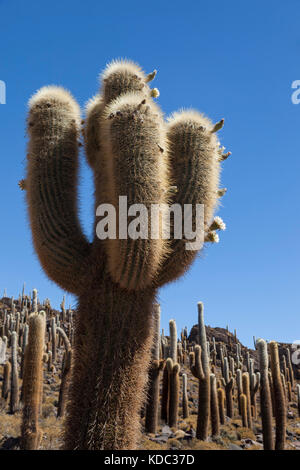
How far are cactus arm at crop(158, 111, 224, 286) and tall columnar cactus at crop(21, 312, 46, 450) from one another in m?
6.65

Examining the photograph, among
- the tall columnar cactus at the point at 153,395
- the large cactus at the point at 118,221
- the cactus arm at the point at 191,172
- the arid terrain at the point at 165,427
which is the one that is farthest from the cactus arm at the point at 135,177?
the tall columnar cactus at the point at 153,395

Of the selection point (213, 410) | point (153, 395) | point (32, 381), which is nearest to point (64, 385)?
point (153, 395)

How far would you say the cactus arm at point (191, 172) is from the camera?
4.88 meters

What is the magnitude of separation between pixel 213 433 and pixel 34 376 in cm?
899

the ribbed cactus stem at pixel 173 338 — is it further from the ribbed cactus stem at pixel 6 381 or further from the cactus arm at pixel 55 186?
the cactus arm at pixel 55 186

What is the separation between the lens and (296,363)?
131ft

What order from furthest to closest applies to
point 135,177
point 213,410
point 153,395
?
point 213,410, point 153,395, point 135,177

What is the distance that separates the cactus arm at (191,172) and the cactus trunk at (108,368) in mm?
496

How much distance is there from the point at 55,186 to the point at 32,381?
6870 mm

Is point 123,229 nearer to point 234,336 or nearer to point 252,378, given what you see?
point 252,378

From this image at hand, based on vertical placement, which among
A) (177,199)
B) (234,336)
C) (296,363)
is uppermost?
(234,336)

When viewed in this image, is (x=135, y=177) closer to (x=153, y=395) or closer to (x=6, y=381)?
(x=153, y=395)

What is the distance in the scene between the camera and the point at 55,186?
17.1 ft
